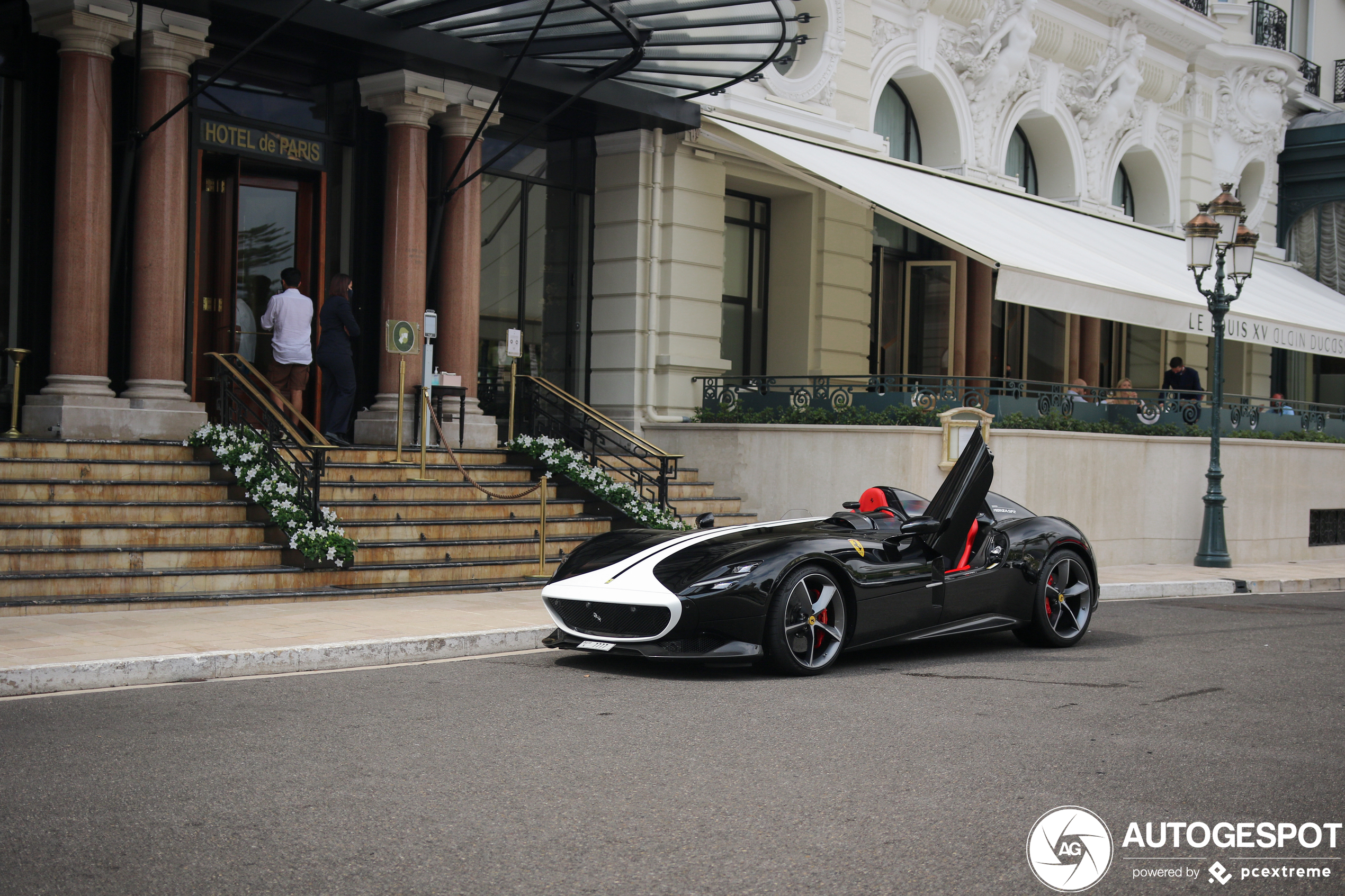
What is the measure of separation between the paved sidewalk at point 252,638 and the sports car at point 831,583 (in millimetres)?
1098

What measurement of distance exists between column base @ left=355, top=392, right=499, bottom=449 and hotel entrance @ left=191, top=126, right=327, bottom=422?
2.20 ft

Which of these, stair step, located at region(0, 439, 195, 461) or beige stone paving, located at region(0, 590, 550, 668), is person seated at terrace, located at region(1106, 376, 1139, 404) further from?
stair step, located at region(0, 439, 195, 461)

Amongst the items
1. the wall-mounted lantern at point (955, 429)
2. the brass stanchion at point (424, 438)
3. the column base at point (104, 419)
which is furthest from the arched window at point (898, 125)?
the column base at point (104, 419)

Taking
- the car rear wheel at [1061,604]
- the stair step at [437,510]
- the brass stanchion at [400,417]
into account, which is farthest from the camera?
the brass stanchion at [400,417]

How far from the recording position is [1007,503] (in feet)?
30.9

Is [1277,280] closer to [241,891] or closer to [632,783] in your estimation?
[632,783]

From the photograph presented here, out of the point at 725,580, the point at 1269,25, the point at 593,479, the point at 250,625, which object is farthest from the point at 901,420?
the point at 1269,25

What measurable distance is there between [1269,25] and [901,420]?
56.7 ft

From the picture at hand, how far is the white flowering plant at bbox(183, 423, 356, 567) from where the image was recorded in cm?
1099

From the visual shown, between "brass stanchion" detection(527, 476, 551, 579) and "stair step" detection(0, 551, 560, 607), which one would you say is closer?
"stair step" detection(0, 551, 560, 607)

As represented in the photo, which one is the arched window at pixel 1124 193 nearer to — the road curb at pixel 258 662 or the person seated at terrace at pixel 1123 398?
the person seated at terrace at pixel 1123 398

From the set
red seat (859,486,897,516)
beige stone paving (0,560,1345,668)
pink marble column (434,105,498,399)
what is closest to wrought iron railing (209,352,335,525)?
beige stone paving (0,560,1345,668)

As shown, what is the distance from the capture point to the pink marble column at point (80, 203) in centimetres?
1211

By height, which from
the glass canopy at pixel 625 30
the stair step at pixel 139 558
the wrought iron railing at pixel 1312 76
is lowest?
the stair step at pixel 139 558
